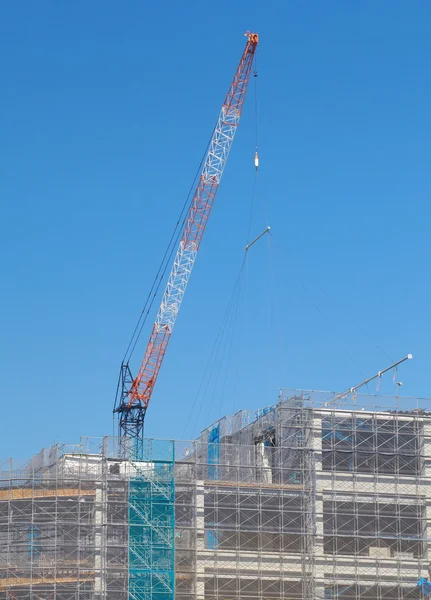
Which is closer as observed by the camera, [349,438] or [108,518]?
[108,518]

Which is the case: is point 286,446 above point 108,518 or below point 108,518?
above

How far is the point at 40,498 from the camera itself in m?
93.9

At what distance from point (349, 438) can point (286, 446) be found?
5.36 m

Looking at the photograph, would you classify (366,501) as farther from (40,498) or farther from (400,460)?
(40,498)

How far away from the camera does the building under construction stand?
93438mm

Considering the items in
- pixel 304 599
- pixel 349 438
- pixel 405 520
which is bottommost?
pixel 304 599

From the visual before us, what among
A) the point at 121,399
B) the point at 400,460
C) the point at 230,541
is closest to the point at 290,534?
the point at 230,541

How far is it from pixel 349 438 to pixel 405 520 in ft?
27.0

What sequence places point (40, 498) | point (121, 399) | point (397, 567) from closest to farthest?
point (40, 498) → point (397, 567) → point (121, 399)

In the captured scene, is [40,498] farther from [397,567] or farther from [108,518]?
[397,567]

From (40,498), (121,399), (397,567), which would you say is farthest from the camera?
(121,399)

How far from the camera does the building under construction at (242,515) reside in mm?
93438

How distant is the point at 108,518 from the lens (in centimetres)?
9456

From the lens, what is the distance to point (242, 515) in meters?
98.5
